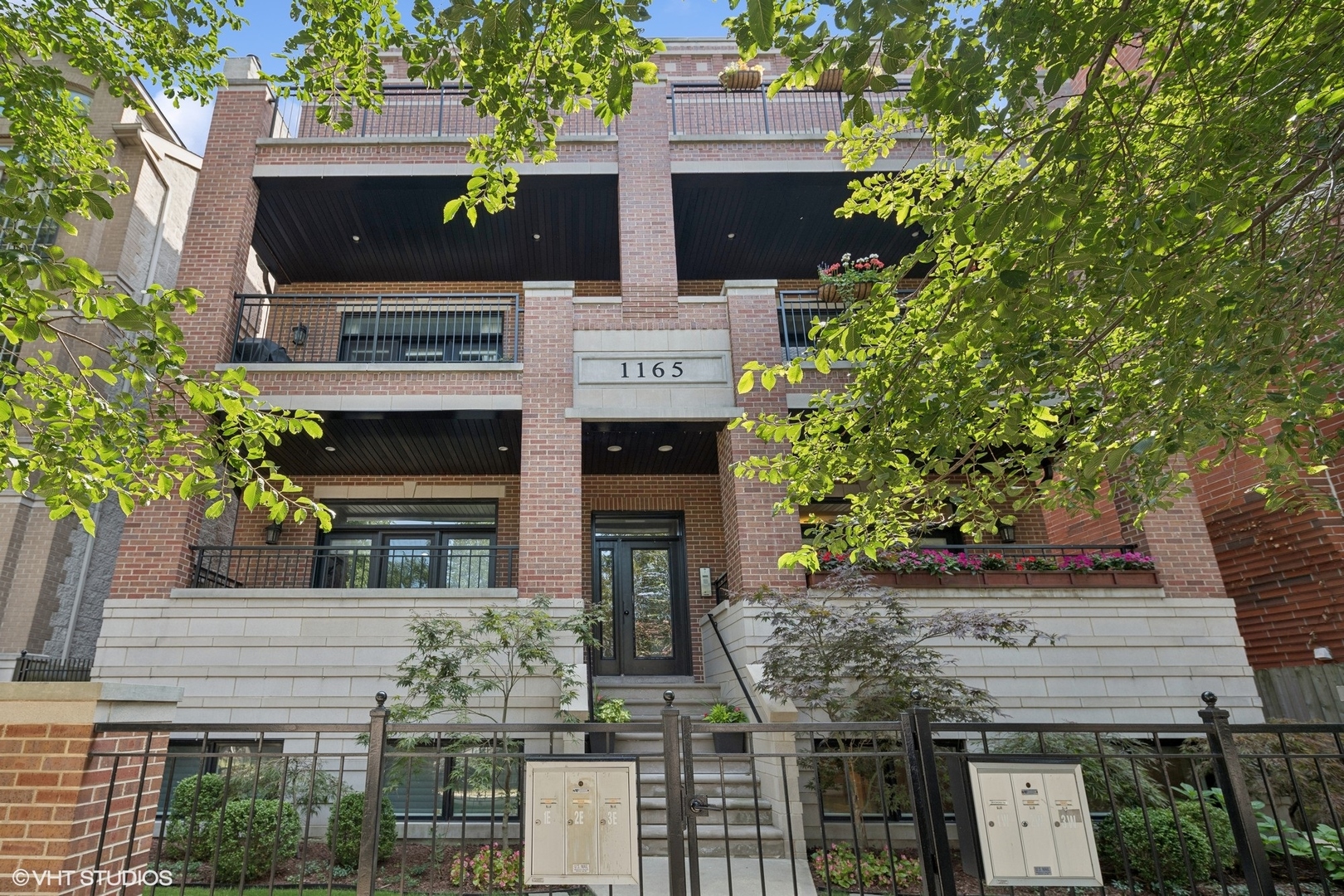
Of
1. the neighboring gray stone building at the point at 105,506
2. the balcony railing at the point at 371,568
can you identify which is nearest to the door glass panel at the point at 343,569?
the balcony railing at the point at 371,568

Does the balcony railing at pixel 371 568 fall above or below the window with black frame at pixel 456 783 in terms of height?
above

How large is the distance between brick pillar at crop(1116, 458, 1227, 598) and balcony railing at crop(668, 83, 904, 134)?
8.31m

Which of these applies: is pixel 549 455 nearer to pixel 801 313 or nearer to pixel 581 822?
pixel 801 313

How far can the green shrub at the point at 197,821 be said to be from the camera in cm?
685

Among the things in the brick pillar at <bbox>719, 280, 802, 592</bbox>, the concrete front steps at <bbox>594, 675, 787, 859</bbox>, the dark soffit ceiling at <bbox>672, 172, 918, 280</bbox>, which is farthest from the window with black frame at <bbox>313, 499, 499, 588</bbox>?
the dark soffit ceiling at <bbox>672, 172, 918, 280</bbox>

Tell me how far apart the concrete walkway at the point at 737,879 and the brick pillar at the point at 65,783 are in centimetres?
387

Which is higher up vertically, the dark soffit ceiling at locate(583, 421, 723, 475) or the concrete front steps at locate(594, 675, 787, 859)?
the dark soffit ceiling at locate(583, 421, 723, 475)

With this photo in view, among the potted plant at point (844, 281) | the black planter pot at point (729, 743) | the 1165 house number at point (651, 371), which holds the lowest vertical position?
the black planter pot at point (729, 743)

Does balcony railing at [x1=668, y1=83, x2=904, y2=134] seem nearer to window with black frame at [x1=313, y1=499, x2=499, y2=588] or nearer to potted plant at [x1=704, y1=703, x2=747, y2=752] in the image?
window with black frame at [x1=313, y1=499, x2=499, y2=588]

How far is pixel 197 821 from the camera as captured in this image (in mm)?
7262

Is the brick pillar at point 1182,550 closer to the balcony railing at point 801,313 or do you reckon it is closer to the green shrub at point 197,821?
the balcony railing at point 801,313

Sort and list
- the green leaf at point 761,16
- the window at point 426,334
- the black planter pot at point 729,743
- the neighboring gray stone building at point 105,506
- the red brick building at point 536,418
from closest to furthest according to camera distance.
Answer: the green leaf at point 761,16
the black planter pot at point 729,743
the red brick building at point 536,418
the neighboring gray stone building at point 105,506
the window at point 426,334

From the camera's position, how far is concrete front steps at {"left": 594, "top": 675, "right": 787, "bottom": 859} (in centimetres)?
718

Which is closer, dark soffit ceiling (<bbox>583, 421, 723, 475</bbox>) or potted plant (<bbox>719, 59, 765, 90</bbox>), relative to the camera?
dark soffit ceiling (<bbox>583, 421, 723, 475</bbox>)
